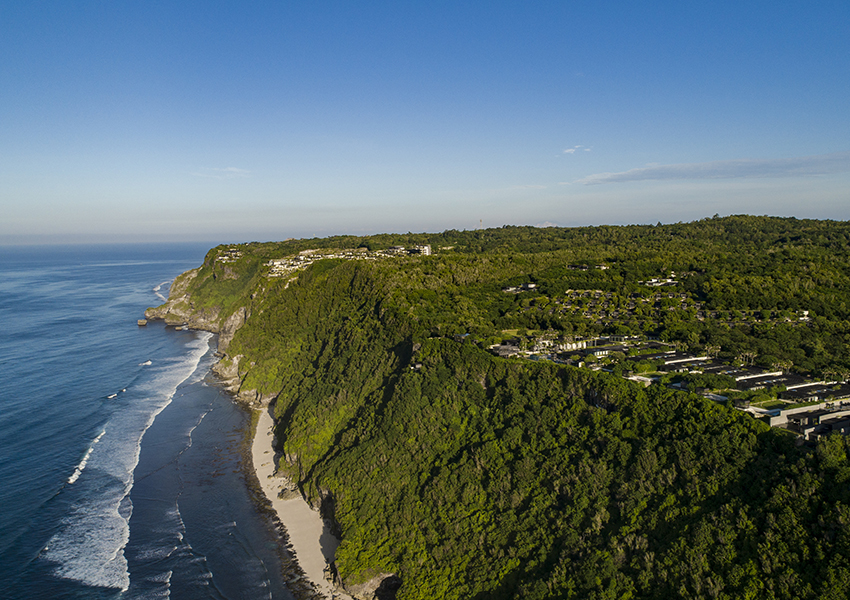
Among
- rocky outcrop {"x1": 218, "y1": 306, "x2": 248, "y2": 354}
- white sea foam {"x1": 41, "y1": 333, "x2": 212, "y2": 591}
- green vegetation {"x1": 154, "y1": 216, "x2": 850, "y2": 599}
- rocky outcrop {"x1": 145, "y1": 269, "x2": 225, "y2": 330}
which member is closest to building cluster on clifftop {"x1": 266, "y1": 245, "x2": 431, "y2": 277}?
rocky outcrop {"x1": 218, "y1": 306, "x2": 248, "y2": 354}

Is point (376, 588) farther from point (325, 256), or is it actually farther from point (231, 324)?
point (325, 256)

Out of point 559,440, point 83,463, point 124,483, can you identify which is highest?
point 559,440

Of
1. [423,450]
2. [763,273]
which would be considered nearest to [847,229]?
[763,273]

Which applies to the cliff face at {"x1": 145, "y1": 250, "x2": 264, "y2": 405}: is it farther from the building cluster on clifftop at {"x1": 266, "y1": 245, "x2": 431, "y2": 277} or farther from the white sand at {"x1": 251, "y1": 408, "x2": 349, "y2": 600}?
the white sand at {"x1": 251, "y1": 408, "x2": 349, "y2": 600}

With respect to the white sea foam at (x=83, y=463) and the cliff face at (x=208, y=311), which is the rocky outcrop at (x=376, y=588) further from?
the cliff face at (x=208, y=311)

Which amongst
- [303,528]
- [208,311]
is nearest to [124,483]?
[303,528]

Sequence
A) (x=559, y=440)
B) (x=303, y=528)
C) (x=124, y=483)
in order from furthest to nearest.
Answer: (x=124, y=483), (x=303, y=528), (x=559, y=440)

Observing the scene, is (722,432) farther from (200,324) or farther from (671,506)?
(200,324)
